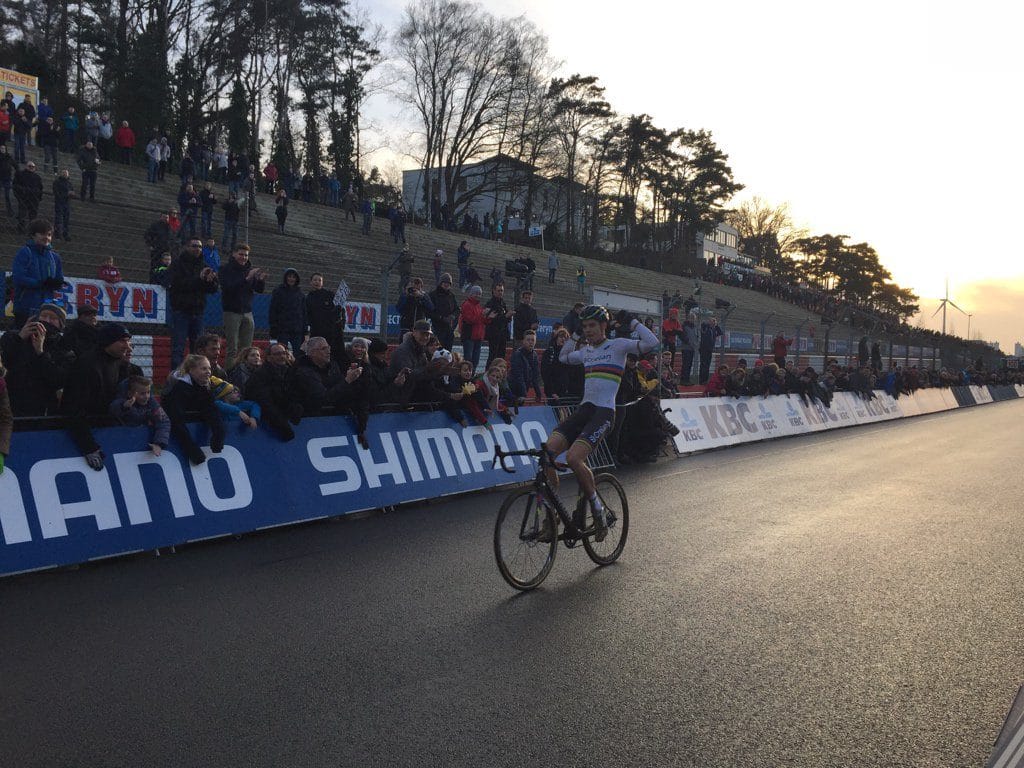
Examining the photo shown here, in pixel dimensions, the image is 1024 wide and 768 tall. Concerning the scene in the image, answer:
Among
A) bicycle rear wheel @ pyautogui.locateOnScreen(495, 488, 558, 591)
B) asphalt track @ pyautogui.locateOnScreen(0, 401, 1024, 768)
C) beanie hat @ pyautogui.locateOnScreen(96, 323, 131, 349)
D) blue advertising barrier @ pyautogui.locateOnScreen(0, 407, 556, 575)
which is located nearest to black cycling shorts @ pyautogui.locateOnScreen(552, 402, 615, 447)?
bicycle rear wheel @ pyautogui.locateOnScreen(495, 488, 558, 591)

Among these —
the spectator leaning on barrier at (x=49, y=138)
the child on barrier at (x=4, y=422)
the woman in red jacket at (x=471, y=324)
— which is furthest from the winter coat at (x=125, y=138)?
the child on barrier at (x=4, y=422)

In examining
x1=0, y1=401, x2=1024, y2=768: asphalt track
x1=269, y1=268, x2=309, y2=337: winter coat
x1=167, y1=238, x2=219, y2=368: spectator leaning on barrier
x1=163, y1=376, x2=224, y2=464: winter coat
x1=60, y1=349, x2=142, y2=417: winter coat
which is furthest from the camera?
x1=269, y1=268, x2=309, y2=337: winter coat

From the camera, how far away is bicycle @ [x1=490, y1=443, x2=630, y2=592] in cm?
627

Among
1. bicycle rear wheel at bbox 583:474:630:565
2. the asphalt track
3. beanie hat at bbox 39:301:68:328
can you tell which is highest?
beanie hat at bbox 39:301:68:328

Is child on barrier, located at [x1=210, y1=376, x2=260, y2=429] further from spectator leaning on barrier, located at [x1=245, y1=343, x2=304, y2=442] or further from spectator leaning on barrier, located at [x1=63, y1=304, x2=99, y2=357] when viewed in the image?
spectator leaning on barrier, located at [x1=63, y1=304, x2=99, y2=357]

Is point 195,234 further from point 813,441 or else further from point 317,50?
point 317,50

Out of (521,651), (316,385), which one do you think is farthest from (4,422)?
(521,651)

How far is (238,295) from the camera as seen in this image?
12.0 meters

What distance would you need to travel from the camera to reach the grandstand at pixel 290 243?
17.4 meters

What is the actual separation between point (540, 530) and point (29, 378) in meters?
4.65

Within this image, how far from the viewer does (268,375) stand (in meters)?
8.77

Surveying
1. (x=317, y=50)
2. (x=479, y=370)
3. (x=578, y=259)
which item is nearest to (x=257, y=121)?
(x=317, y=50)

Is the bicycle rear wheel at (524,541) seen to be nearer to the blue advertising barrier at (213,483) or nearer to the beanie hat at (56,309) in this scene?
the blue advertising barrier at (213,483)

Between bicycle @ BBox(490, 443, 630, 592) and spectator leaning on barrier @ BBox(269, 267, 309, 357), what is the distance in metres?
6.33
